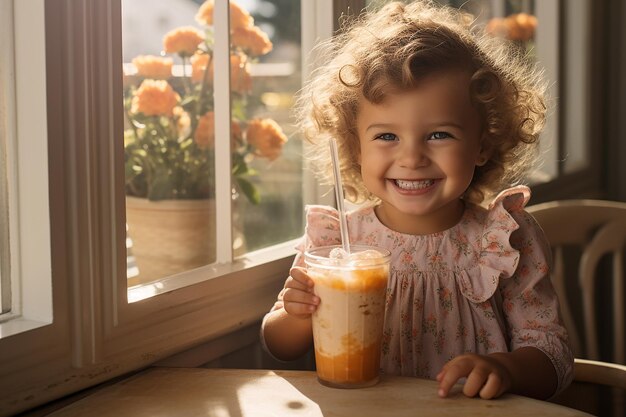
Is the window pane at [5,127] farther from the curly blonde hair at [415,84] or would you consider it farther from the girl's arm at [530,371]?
the girl's arm at [530,371]

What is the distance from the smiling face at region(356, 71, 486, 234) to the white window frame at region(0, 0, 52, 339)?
50 centimetres

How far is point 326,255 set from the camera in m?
1.15

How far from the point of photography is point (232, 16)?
4.83 ft

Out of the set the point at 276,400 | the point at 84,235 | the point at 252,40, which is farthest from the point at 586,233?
the point at 84,235

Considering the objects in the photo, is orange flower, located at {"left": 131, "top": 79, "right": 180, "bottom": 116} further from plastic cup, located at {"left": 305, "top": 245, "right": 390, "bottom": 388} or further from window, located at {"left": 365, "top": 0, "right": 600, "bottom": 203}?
window, located at {"left": 365, "top": 0, "right": 600, "bottom": 203}

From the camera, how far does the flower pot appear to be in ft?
4.49

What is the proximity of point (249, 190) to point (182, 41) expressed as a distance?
12.2 inches

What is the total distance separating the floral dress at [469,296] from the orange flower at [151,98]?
38 cm

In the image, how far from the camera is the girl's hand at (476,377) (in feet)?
3.38

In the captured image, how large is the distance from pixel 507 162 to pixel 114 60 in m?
0.70

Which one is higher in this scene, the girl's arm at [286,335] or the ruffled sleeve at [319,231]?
the ruffled sleeve at [319,231]

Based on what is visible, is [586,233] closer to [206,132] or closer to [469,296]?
[469,296]

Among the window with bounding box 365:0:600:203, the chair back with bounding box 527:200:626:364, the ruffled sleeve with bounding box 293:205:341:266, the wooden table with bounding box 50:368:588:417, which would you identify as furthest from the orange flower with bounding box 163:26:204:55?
the window with bounding box 365:0:600:203

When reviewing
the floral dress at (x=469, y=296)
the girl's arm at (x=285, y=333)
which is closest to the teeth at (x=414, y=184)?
the floral dress at (x=469, y=296)
